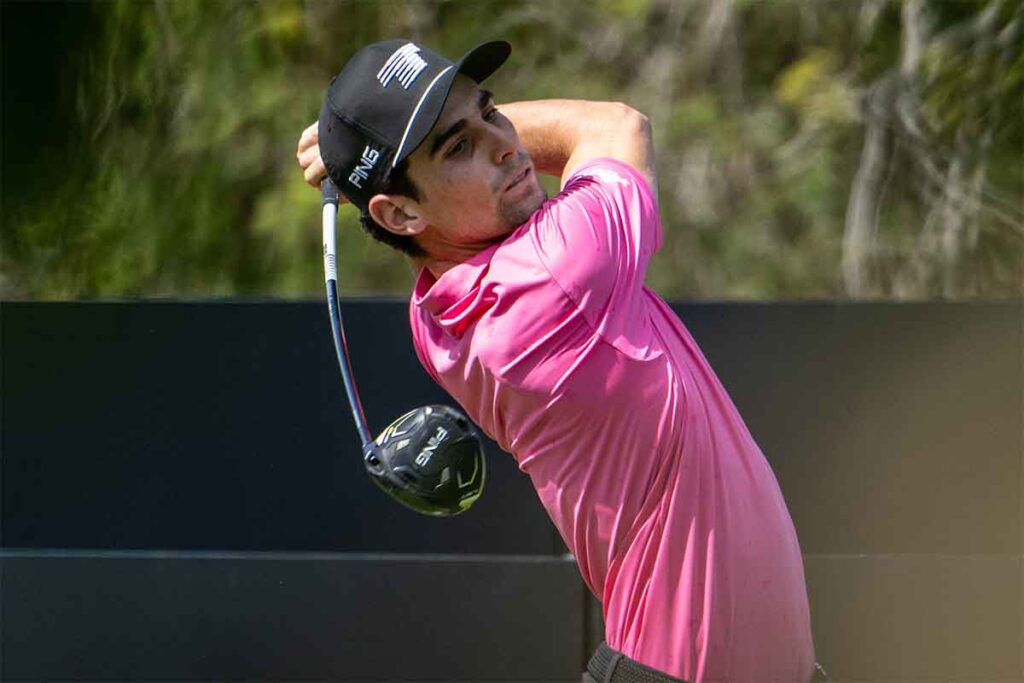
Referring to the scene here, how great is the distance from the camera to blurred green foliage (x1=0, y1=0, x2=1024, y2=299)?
6.82m

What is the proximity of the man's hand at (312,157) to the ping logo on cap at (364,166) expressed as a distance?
236 millimetres

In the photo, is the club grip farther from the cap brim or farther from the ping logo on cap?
the cap brim

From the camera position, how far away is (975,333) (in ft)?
12.6

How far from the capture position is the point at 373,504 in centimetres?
387

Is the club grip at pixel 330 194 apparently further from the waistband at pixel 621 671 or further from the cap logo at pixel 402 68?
the waistband at pixel 621 671

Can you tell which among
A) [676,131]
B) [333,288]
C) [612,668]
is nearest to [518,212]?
[333,288]

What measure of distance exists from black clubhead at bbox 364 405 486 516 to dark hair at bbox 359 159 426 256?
0.91 ft

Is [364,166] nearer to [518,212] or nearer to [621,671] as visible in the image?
[518,212]

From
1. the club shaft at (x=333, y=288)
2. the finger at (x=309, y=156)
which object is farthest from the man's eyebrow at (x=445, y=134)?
the finger at (x=309, y=156)

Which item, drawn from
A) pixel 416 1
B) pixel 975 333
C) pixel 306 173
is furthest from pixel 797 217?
pixel 306 173

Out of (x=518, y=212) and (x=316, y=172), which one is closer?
(x=518, y=212)

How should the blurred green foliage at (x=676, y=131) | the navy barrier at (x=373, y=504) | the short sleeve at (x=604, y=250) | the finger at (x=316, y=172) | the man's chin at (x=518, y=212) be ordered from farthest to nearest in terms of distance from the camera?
the blurred green foliage at (x=676, y=131) → the navy barrier at (x=373, y=504) → the finger at (x=316, y=172) → the man's chin at (x=518, y=212) → the short sleeve at (x=604, y=250)

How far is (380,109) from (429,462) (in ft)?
1.83

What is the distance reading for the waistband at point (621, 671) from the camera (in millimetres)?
2162
